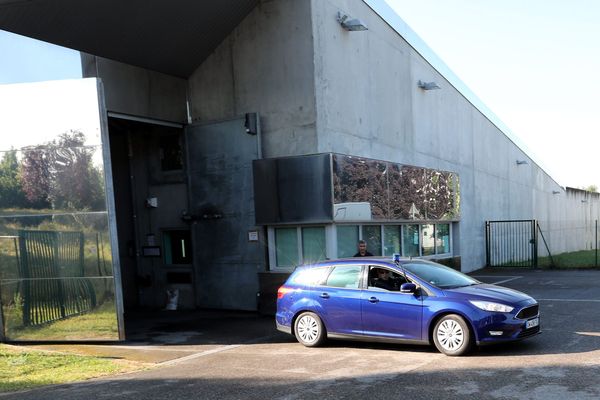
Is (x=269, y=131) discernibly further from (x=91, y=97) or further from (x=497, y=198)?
(x=497, y=198)

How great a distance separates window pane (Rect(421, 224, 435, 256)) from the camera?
1838 cm

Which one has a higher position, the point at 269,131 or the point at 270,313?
the point at 269,131

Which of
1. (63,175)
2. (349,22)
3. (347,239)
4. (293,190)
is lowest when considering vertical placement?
(347,239)

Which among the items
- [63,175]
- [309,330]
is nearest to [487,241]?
[309,330]

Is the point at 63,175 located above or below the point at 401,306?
above

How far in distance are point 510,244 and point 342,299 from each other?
22.3m

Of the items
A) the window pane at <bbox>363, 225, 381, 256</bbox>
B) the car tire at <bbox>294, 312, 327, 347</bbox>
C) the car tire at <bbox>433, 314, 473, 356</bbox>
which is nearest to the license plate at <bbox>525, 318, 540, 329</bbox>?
the car tire at <bbox>433, 314, 473, 356</bbox>

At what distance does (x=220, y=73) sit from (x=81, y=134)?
4769 mm

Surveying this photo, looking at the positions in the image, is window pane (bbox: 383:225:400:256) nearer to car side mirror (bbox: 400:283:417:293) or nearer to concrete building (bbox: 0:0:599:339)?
concrete building (bbox: 0:0:599:339)

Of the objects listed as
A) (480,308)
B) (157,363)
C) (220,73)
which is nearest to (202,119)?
(220,73)

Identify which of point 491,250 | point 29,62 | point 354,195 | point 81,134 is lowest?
point 491,250

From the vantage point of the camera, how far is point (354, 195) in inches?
539

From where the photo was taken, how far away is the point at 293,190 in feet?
43.6

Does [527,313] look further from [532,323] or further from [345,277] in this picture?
[345,277]
